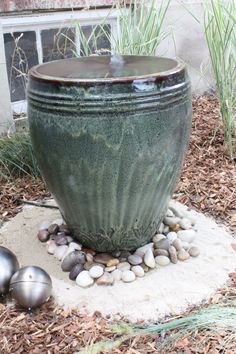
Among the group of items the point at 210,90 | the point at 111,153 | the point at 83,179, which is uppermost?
the point at 111,153

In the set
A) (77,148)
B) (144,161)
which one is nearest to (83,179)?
(77,148)

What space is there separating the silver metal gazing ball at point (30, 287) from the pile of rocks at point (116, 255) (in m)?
0.24

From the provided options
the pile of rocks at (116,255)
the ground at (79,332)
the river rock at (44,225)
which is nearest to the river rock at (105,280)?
the pile of rocks at (116,255)

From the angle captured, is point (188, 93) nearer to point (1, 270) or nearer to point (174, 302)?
point (174, 302)

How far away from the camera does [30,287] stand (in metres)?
2.01

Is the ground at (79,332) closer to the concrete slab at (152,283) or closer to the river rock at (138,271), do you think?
the concrete slab at (152,283)

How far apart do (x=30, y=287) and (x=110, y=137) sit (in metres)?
0.71

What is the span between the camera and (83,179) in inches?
83.0

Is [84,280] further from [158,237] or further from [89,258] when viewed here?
[158,237]

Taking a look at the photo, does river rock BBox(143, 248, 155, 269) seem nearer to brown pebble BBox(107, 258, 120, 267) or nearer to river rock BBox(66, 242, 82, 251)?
brown pebble BBox(107, 258, 120, 267)

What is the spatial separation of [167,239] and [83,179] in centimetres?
64

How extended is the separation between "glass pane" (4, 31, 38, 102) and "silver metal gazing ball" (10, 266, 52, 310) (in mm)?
2168

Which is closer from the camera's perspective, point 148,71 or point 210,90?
point 148,71

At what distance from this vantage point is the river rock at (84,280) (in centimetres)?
224
